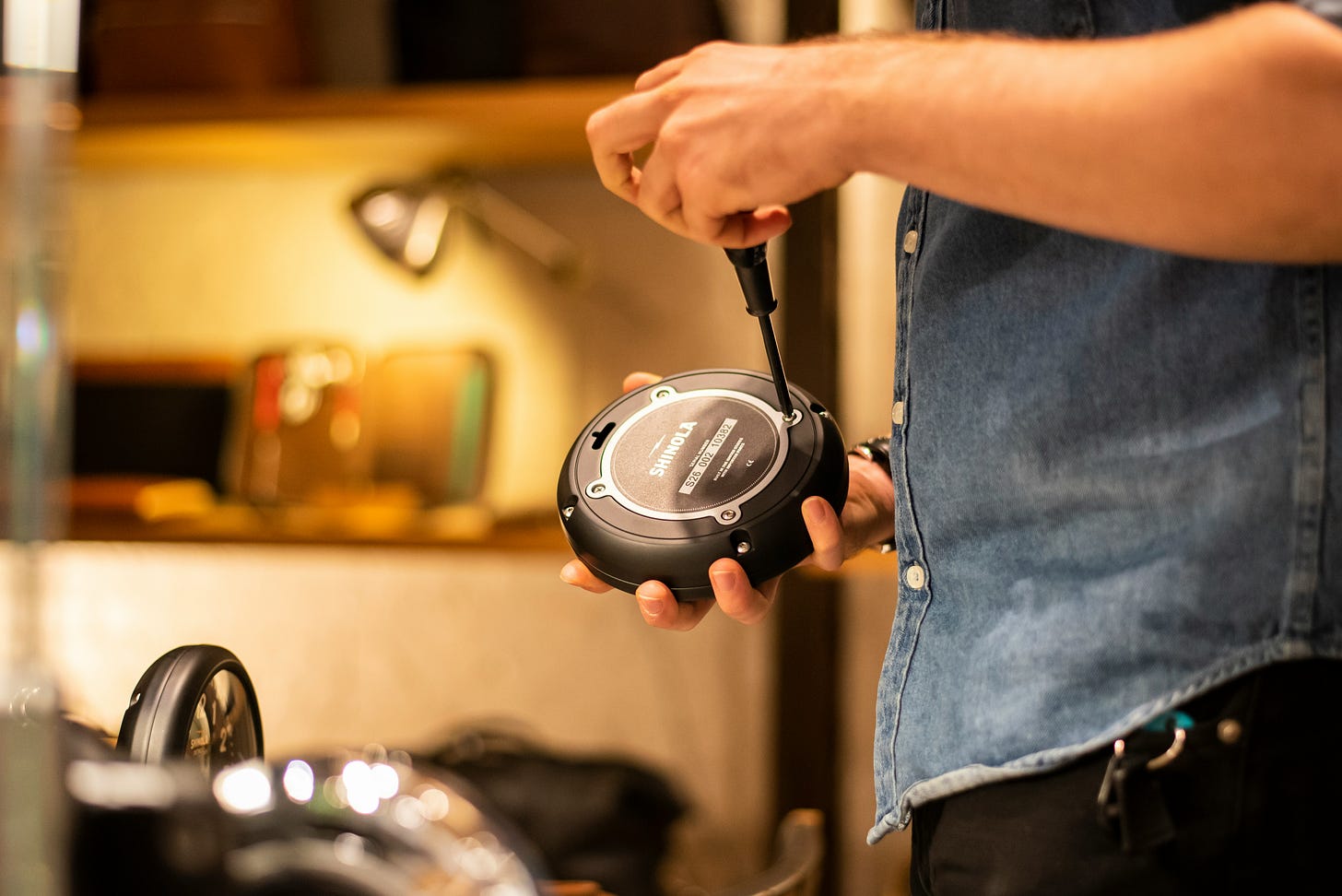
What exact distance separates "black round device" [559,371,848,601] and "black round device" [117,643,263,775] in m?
0.22

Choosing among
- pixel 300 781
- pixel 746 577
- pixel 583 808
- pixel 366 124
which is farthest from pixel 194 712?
pixel 366 124

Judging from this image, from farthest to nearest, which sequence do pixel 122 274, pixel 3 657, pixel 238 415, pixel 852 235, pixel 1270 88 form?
pixel 122 274, pixel 238 415, pixel 852 235, pixel 1270 88, pixel 3 657

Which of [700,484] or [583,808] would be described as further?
[583,808]

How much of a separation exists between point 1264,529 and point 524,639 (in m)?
1.78

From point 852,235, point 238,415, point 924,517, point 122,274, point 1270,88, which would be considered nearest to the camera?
point 1270,88

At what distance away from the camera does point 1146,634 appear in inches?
21.8

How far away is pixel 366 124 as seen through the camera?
1925mm

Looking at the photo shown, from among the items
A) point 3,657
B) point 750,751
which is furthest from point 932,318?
point 750,751

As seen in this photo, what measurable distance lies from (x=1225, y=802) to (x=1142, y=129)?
0.99 feet

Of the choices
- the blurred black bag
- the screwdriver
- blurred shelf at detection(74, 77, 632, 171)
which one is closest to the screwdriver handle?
the screwdriver

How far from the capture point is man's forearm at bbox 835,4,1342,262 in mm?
461

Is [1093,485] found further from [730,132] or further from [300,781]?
[300,781]

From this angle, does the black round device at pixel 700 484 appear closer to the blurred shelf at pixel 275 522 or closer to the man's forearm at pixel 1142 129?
the man's forearm at pixel 1142 129

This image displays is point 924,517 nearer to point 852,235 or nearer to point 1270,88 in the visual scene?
point 1270,88
